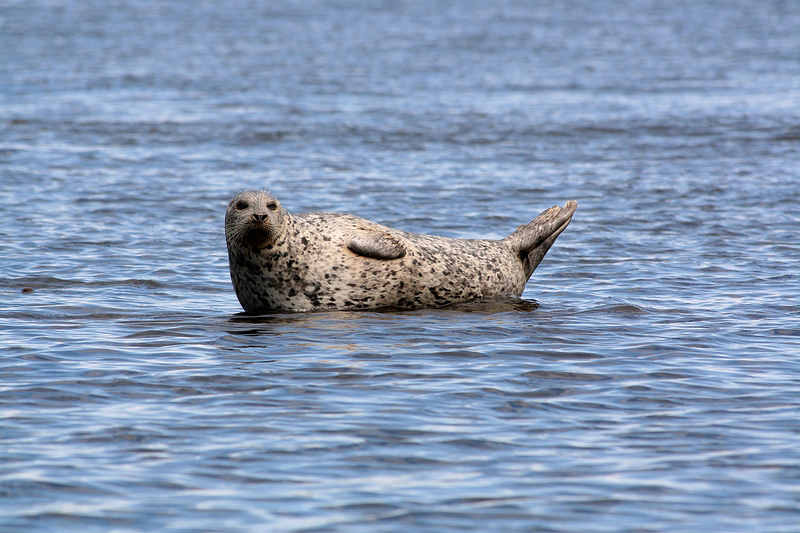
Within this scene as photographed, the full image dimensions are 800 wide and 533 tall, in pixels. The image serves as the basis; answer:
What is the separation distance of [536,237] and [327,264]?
2.04m

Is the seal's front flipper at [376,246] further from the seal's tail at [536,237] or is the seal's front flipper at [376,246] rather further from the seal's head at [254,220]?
the seal's tail at [536,237]

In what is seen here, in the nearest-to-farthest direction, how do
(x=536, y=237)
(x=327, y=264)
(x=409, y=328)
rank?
(x=409, y=328) → (x=327, y=264) → (x=536, y=237)

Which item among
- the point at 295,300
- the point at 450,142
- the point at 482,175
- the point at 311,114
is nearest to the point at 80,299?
the point at 295,300

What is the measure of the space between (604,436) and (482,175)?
417 inches

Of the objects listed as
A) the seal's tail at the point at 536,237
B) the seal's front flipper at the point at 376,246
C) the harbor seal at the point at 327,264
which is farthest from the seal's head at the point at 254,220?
the seal's tail at the point at 536,237

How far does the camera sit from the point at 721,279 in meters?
10.2

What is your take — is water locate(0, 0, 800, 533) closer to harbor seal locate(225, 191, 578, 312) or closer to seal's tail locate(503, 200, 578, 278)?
harbor seal locate(225, 191, 578, 312)

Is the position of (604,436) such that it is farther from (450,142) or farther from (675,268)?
(450,142)

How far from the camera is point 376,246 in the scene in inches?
349

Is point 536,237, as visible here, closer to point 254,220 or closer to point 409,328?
point 409,328

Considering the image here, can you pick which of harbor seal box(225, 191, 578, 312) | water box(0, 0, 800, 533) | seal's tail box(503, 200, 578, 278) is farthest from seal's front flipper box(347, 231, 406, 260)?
seal's tail box(503, 200, 578, 278)

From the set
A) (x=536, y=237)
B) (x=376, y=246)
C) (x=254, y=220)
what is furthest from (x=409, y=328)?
(x=536, y=237)

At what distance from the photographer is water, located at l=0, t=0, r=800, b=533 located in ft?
16.8

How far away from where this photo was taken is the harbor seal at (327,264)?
28.5 feet
